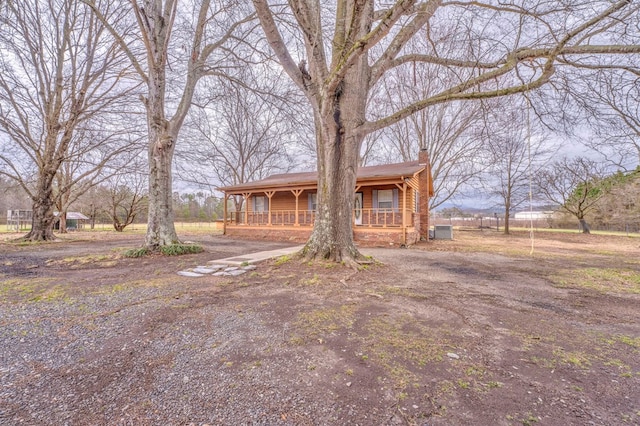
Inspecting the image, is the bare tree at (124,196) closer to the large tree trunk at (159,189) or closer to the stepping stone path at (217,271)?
the large tree trunk at (159,189)

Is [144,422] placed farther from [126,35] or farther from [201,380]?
[126,35]

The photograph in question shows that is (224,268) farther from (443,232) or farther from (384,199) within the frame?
(443,232)

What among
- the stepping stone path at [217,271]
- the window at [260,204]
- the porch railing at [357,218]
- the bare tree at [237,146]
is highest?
the bare tree at [237,146]

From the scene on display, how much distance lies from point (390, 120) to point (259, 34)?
15.5 ft

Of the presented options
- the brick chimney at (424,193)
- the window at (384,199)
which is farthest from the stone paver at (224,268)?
the brick chimney at (424,193)

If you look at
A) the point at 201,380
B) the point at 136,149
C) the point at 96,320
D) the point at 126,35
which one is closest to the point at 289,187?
the point at 136,149

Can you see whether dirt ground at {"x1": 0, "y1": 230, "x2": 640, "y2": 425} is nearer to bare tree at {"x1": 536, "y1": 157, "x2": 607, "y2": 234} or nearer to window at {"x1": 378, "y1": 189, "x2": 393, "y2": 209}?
window at {"x1": 378, "y1": 189, "x2": 393, "y2": 209}

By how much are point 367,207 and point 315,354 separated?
11453 millimetres

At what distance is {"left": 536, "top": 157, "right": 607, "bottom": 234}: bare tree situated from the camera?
60.8 feet

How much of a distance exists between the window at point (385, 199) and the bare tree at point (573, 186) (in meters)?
15.0

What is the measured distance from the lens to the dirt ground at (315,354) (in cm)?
158

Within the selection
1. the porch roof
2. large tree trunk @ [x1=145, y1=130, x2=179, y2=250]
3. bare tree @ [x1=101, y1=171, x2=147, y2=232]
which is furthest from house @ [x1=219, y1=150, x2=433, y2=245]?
bare tree @ [x1=101, y1=171, x2=147, y2=232]

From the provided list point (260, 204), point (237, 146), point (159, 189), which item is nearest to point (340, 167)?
point (159, 189)

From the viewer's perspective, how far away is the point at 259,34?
750cm
